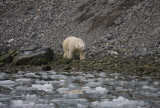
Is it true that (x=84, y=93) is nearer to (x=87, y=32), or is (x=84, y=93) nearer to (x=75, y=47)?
(x=75, y=47)

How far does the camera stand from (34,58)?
45.7 feet

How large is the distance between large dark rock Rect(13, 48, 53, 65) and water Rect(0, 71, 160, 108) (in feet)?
16.5

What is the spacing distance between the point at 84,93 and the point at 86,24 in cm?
1416

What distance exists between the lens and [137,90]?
699 centimetres

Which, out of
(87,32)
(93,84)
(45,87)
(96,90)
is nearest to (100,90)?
(96,90)

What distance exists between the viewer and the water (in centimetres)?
566

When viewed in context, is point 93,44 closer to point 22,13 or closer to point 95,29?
point 95,29

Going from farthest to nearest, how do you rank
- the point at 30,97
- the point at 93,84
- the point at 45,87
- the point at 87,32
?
the point at 87,32, the point at 93,84, the point at 45,87, the point at 30,97

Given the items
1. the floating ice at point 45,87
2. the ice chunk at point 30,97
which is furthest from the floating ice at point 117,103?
the floating ice at point 45,87

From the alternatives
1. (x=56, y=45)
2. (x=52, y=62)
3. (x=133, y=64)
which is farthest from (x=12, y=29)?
(x=133, y=64)

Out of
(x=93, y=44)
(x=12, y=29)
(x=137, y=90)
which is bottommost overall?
(x=137, y=90)

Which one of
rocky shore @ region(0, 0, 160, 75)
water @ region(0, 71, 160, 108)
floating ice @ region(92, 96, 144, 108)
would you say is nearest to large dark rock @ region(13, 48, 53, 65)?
rocky shore @ region(0, 0, 160, 75)

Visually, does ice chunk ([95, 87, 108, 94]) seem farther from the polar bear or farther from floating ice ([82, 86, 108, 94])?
the polar bear

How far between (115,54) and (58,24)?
9.44 meters
